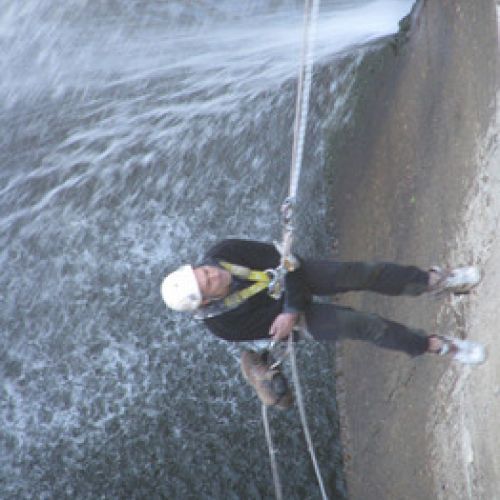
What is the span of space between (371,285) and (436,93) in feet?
5.55

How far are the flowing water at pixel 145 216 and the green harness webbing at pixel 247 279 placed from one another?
7.85 ft

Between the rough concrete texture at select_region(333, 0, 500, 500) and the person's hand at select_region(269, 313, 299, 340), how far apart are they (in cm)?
101

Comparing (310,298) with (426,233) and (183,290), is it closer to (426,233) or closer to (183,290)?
(183,290)

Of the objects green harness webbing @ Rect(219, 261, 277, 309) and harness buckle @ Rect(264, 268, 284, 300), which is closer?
green harness webbing @ Rect(219, 261, 277, 309)

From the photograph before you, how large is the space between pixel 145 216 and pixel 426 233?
→ 7.78ft

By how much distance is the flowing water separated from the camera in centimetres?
589

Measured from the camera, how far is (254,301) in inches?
156

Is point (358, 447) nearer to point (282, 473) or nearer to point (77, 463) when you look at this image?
point (282, 473)

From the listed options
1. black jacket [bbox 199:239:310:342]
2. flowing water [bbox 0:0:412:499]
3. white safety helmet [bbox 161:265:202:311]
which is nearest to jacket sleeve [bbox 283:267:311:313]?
black jacket [bbox 199:239:310:342]

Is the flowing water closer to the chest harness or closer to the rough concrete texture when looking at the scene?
the rough concrete texture

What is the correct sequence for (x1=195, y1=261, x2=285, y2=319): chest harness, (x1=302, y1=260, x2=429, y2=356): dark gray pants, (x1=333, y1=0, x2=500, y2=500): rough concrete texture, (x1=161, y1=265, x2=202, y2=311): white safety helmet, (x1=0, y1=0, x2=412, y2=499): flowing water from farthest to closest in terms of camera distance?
(x1=0, y1=0, x2=412, y2=499): flowing water → (x1=333, y1=0, x2=500, y2=500): rough concrete texture → (x1=302, y1=260, x2=429, y2=356): dark gray pants → (x1=195, y1=261, x2=285, y2=319): chest harness → (x1=161, y1=265, x2=202, y2=311): white safety helmet

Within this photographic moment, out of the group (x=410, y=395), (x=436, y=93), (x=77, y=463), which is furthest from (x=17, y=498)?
(x=436, y=93)

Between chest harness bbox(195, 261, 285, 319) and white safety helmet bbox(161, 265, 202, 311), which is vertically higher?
white safety helmet bbox(161, 265, 202, 311)

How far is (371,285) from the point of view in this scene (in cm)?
409
